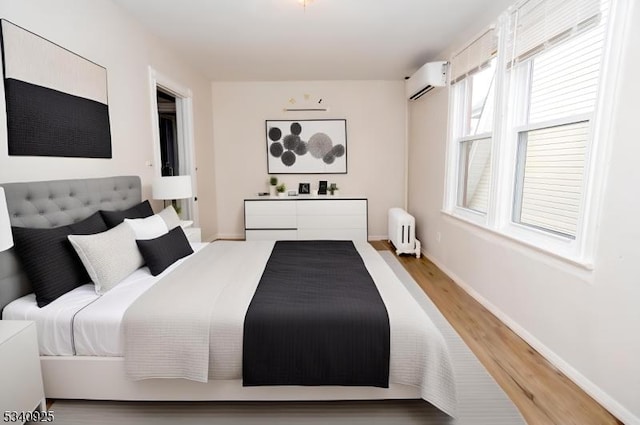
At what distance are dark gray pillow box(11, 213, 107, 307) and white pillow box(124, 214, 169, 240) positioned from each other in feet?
1.41

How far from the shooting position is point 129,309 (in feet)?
5.41

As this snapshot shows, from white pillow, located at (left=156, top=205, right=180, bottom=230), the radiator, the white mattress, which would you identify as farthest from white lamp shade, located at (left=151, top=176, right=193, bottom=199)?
the radiator

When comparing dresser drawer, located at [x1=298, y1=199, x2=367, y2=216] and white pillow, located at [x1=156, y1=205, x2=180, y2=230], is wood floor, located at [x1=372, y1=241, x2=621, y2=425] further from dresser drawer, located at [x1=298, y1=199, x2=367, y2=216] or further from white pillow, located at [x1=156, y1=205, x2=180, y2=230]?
white pillow, located at [x1=156, y1=205, x2=180, y2=230]

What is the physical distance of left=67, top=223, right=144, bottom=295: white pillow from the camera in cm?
185

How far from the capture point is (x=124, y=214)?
8.23 ft

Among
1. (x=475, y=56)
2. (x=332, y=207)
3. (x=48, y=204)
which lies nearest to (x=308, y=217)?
(x=332, y=207)

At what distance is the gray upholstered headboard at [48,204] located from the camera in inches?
68.2

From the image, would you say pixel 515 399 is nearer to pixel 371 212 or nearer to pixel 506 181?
pixel 506 181

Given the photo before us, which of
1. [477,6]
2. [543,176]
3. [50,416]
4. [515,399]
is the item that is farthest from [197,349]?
[477,6]

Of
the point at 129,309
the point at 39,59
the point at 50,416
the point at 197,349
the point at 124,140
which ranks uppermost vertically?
the point at 39,59

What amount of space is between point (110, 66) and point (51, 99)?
2.45 ft

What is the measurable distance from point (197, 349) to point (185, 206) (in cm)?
301

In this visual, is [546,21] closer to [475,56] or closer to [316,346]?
[475,56]

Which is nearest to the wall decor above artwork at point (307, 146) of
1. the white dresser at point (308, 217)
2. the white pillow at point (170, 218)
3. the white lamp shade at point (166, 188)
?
the white dresser at point (308, 217)
